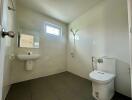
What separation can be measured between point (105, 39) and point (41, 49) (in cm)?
223

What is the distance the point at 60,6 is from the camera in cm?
252

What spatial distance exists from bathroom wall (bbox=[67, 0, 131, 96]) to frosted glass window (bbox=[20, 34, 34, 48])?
1.71 meters

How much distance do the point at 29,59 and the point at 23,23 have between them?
120 cm

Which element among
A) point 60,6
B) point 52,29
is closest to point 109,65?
point 60,6

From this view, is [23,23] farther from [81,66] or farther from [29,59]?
[81,66]

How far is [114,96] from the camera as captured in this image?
1797 mm

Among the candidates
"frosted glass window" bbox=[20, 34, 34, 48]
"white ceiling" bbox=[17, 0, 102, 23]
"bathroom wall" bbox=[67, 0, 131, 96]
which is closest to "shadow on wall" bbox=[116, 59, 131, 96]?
"bathroom wall" bbox=[67, 0, 131, 96]

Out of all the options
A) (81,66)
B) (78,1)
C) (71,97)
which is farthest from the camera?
(81,66)

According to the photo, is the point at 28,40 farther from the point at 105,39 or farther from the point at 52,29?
the point at 105,39

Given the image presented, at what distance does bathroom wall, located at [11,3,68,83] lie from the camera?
246cm

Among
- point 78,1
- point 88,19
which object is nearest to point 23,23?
point 78,1

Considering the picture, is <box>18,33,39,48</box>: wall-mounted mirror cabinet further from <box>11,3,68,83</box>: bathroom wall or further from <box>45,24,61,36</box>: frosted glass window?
<box>45,24,61,36</box>: frosted glass window

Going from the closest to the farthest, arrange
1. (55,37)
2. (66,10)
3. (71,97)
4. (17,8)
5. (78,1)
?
(71,97) → (78,1) → (17,8) → (66,10) → (55,37)

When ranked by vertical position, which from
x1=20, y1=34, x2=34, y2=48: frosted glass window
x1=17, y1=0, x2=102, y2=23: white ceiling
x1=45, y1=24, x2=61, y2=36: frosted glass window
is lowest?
x1=20, y1=34, x2=34, y2=48: frosted glass window
